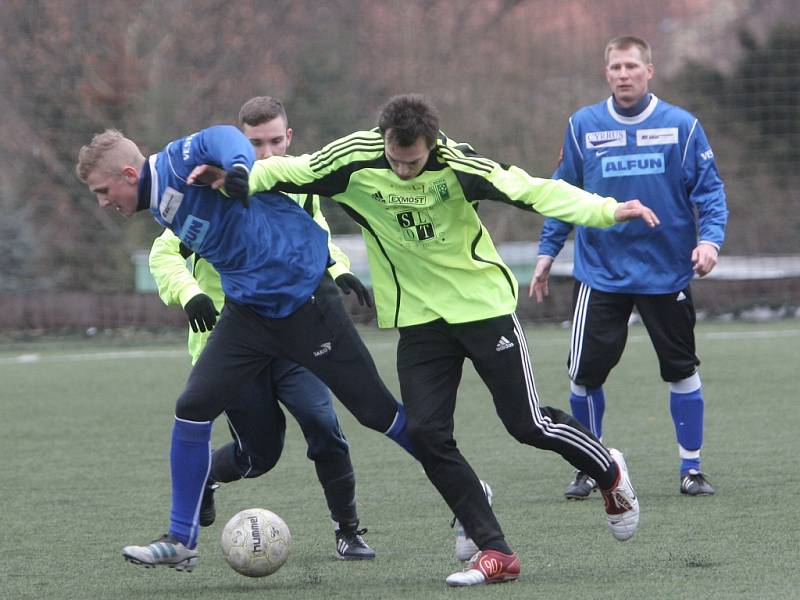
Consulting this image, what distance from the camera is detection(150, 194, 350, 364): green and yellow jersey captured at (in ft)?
17.5

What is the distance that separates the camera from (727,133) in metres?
16.7

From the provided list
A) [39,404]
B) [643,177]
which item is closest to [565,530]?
[643,177]

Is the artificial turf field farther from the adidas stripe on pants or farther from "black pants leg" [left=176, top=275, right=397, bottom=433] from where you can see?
"black pants leg" [left=176, top=275, right=397, bottom=433]

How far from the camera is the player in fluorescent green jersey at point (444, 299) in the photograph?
475cm

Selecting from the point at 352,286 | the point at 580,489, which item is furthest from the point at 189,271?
the point at 580,489

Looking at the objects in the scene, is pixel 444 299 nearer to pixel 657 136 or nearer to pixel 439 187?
pixel 439 187

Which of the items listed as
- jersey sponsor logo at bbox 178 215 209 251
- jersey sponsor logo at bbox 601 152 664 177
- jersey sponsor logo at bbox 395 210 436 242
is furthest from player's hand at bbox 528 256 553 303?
jersey sponsor logo at bbox 178 215 209 251

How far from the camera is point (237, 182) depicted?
182 inches

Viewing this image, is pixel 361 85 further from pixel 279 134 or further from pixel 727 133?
pixel 279 134

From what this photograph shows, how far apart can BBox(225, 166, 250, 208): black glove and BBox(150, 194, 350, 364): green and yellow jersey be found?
0.65 meters

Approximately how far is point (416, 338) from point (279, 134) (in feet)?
3.97

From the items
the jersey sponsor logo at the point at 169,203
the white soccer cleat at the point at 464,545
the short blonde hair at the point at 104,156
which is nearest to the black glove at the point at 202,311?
the jersey sponsor logo at the point at 169,203

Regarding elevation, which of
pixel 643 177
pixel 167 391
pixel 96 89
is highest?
pixel 96 89

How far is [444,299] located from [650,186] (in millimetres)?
1900
